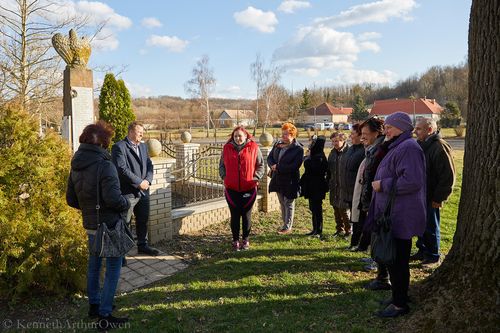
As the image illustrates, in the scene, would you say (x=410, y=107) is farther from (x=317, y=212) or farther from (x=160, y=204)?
(x=160, y=204)

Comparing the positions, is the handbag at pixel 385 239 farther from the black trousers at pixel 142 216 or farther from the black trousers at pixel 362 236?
the black trousers at pixel 142 216

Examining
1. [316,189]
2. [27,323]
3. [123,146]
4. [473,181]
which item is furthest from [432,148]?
[27,323]

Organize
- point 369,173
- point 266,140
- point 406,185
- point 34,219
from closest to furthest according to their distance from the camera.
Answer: point 406,185 → point 34,219 → point 369,173 → point 266,140

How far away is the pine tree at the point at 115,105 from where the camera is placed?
9.16m

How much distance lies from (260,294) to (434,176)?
8.16 ft

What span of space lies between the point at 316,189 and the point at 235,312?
2763 millimetres

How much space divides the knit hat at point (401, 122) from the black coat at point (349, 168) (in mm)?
1698

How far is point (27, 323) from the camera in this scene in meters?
3.37

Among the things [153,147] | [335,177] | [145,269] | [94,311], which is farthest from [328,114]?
[94,311]

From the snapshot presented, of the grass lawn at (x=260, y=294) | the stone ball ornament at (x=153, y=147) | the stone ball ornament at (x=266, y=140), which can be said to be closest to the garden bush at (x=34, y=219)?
the grass lawn at (x=260, y=294)

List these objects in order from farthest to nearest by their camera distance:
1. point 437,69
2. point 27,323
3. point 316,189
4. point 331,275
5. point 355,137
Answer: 1. point 437,69
2. point 316,189
3. point 355,137
4. point 331,275
5. point 27,323

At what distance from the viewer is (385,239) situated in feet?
10.4

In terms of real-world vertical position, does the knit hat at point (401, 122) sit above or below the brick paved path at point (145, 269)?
above

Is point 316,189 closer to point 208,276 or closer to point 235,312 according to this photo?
point 208,276
